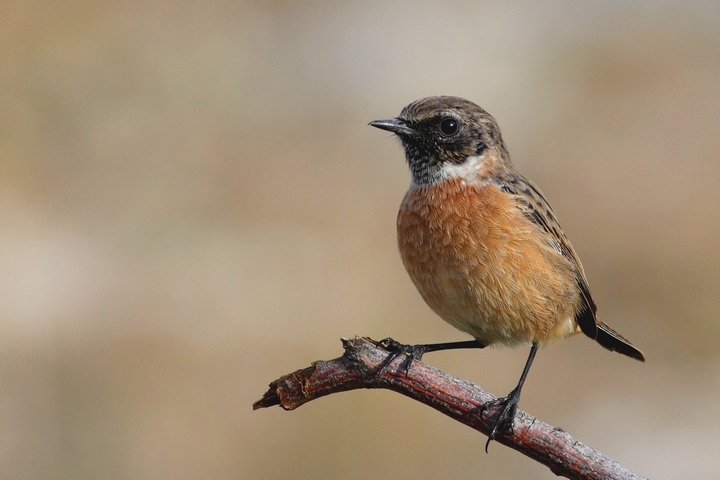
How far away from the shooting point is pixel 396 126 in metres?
5.16

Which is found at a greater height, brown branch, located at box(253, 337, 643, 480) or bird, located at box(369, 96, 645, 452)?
bird, located at box(369, 96, 645, 452)

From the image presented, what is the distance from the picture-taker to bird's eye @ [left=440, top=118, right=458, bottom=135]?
5180mm

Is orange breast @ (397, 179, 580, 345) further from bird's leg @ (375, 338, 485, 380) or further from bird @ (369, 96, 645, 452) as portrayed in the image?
bird's leg @ (375, 338, 485, 380)

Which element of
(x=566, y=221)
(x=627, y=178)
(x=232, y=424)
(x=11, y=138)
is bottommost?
(x=232, y=424)

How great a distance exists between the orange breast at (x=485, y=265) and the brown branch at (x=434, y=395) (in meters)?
1.00

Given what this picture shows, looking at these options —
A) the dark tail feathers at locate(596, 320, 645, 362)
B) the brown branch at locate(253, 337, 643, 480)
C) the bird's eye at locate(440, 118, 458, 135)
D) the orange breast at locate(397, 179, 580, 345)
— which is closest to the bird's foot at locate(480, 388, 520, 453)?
the brown branch at locate(253, 337, 643, 480)

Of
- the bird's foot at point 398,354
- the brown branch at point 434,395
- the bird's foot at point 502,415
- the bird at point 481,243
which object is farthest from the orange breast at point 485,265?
the brown branch at point 434,395

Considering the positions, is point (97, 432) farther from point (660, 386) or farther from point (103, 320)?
point (660, 386)

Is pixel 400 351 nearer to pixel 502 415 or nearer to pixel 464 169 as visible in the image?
pixel 502 415

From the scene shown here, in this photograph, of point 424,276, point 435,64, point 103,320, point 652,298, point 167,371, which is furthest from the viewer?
point 435,64

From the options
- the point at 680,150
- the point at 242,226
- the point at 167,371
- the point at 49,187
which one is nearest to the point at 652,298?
the point at 680,150

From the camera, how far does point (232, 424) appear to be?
859 centimetres

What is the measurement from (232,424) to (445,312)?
450cm

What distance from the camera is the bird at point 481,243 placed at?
181 inches
